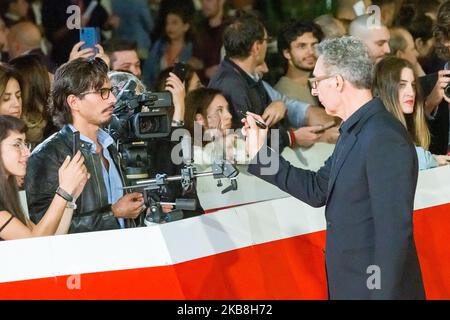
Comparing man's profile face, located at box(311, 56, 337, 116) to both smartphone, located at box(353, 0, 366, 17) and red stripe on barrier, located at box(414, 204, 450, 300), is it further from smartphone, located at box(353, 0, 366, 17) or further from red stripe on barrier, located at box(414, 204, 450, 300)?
smartphone, located at box(353, 0, 366, 17)

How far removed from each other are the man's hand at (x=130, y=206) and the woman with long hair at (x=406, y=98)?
187 centimetres

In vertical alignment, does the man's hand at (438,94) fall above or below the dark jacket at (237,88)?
below

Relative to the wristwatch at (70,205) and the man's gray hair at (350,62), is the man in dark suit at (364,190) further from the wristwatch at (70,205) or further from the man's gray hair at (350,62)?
the wristwatch at (70,205)

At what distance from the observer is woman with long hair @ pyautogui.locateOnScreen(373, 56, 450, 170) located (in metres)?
6.04

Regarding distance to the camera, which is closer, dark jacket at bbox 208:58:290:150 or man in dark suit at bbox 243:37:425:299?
man in dark suit at bbox 243:37:425:299

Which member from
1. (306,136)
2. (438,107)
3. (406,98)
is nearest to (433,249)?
(406,98)

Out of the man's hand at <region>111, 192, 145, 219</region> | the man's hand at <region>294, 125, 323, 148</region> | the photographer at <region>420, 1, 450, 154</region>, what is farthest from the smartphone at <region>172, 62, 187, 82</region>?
the photographer at <region>420, 1, 450, 154</region>

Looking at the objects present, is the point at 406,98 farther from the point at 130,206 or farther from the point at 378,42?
the point at 130,206

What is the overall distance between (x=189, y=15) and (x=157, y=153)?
108 cm

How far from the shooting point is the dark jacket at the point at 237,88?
19.0ft

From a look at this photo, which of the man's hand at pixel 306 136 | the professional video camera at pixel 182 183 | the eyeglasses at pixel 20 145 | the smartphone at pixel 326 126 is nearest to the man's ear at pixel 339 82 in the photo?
the professional video camera at pixel 182 183

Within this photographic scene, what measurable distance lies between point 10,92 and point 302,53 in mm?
1913

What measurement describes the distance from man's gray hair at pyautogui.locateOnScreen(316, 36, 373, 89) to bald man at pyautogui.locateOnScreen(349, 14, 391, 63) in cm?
255
